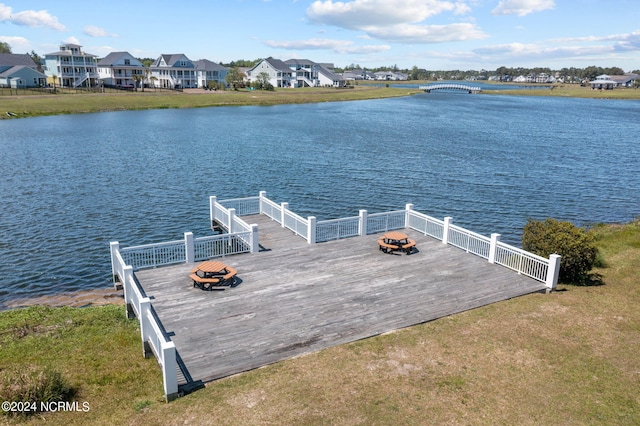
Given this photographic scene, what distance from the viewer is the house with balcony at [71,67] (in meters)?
105

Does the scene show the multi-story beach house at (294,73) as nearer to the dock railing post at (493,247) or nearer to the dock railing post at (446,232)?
the dock railing post at (446,232)

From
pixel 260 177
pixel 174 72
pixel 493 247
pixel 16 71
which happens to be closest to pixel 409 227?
pixel 493 247

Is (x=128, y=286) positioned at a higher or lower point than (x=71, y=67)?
lower

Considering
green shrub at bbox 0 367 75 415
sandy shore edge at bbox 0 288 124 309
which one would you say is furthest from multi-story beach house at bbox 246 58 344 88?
green shrub at bbox 0 367 75 415

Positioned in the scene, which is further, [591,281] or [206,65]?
[206,65]

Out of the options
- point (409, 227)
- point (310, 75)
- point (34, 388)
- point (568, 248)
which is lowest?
point (34, 388)

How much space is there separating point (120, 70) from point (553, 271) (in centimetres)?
11863

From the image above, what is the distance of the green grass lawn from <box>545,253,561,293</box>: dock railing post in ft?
3.46

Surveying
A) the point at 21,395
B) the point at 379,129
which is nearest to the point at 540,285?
the point at 21,395

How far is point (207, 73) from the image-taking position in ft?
418

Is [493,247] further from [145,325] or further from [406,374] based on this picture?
[145,325]

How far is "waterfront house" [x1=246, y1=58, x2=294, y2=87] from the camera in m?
148

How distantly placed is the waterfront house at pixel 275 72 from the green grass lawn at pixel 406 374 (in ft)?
459

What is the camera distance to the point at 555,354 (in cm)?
1222
